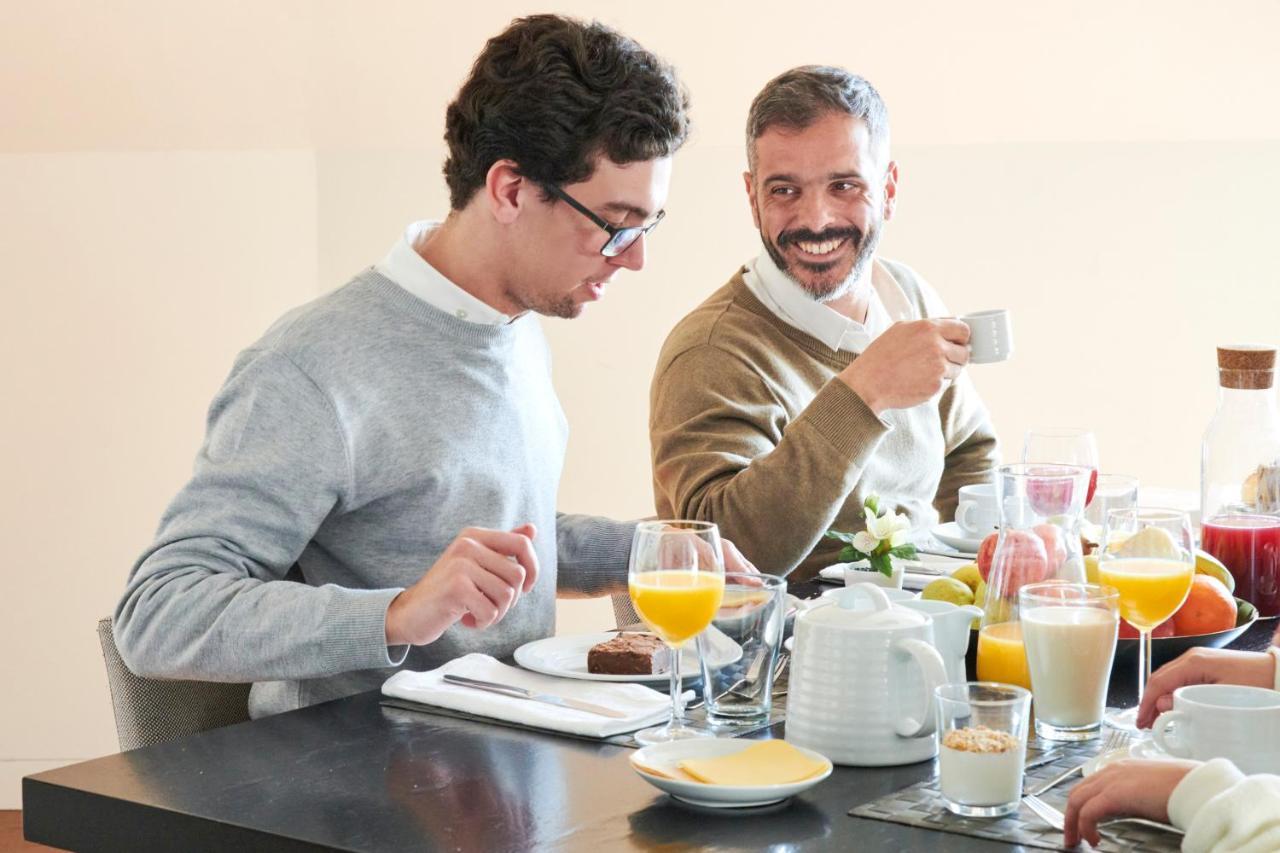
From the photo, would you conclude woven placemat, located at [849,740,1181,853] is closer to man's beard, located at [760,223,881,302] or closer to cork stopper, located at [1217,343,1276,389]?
cork stopper, located at [1217,343,1276,389]

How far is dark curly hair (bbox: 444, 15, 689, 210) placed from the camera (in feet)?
5.89

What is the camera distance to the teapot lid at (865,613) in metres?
1.29

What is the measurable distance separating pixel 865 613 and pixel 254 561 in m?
0.69

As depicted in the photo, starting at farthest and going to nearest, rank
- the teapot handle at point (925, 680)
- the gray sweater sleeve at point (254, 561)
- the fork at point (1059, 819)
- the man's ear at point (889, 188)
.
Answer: the man's ear at point (889, 188) → the gray sweater sleeve at point (254, 561) → the teapot handle at point (925, 680) → the fork at point (1059, 819)

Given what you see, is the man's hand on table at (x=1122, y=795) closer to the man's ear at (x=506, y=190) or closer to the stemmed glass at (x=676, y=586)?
the stemmed glass at (x=676, y=586)

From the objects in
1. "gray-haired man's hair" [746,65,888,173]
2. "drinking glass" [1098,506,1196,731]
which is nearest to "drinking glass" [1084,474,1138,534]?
"drinking glass" [1098,506,1196,731]

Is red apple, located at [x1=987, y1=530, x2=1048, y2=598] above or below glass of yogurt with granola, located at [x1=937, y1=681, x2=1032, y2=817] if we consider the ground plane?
above

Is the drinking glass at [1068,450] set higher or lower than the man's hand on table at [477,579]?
higher

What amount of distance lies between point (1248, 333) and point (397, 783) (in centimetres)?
287

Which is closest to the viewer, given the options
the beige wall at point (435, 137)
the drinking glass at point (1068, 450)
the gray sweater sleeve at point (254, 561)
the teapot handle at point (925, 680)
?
the teapot handle at point (925, 680)

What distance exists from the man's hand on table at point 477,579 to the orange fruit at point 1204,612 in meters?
0.65

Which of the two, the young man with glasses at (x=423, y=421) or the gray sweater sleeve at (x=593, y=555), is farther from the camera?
the gray sweater sleeve at (x=593, y=555)

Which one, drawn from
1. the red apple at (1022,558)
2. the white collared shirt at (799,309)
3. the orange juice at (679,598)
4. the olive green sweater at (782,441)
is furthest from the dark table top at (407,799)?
the white collared shirt at (799,309)

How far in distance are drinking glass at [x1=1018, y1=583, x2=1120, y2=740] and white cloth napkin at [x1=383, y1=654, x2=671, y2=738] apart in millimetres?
329
